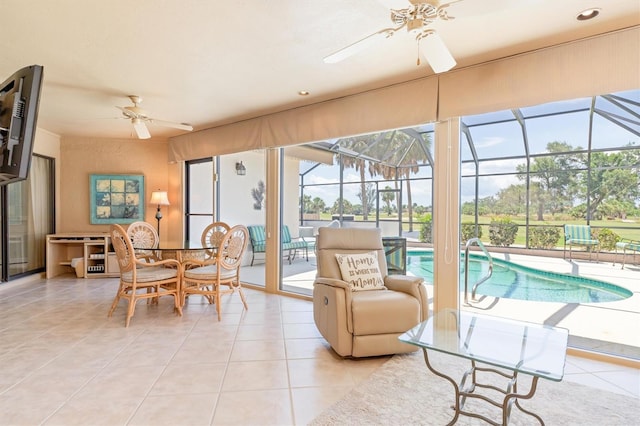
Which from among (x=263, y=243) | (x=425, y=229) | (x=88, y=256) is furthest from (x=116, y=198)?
(x=425, y=229)

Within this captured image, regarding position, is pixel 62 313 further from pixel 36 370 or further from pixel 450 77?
pixel 450 77

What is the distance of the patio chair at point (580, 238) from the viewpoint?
508 cm

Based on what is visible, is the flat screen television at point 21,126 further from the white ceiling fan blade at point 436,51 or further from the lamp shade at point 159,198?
the lamp shade at point 159,198

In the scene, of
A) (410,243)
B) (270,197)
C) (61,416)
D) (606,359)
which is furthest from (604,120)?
(61,416)

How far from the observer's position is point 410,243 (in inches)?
208

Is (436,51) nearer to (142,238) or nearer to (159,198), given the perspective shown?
(142,238)

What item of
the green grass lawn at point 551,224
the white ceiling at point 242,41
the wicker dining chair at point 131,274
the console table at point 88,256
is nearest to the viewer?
the white ceiling at point 242,41

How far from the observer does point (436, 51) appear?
1.94 metres

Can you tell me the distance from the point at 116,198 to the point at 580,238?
8014mm

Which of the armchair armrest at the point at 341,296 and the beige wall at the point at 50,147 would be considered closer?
the armchair armrest at the point at 341,296

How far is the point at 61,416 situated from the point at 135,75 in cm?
285

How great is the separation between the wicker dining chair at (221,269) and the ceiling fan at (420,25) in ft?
7.71

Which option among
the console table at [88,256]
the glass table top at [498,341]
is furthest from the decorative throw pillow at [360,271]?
the console table at [88,256]

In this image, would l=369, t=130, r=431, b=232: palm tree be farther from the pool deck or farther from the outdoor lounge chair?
the pool deck
